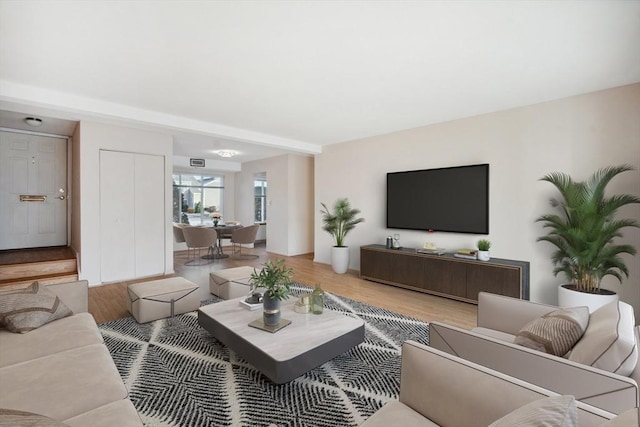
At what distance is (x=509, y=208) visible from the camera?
407 cm

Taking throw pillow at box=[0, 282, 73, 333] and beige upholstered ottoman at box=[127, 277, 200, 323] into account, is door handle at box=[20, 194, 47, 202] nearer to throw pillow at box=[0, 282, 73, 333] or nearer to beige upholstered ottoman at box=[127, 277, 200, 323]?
beige upholstered ottoman at box=[127, 277, 200, 323]

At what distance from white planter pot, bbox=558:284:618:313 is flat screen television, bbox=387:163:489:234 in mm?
1215

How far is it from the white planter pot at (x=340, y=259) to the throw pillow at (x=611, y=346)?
4.33m

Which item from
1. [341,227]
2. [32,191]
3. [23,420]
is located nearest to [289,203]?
[341,227]

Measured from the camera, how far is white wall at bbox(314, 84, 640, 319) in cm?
331

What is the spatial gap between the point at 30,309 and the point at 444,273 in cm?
440

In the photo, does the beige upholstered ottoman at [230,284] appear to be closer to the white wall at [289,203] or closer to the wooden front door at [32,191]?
the white wall at [289,203]

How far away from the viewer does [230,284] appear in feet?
12.7

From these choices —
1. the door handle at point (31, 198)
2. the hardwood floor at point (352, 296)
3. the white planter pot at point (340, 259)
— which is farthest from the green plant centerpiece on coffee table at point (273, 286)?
the door handle at point (31, 198)

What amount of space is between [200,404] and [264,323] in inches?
27.1

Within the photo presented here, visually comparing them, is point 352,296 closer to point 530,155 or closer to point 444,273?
point 444,273

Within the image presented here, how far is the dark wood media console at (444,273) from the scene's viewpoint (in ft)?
12.0

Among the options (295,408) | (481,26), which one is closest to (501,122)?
(481,26)

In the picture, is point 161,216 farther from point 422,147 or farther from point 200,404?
point 422,147
